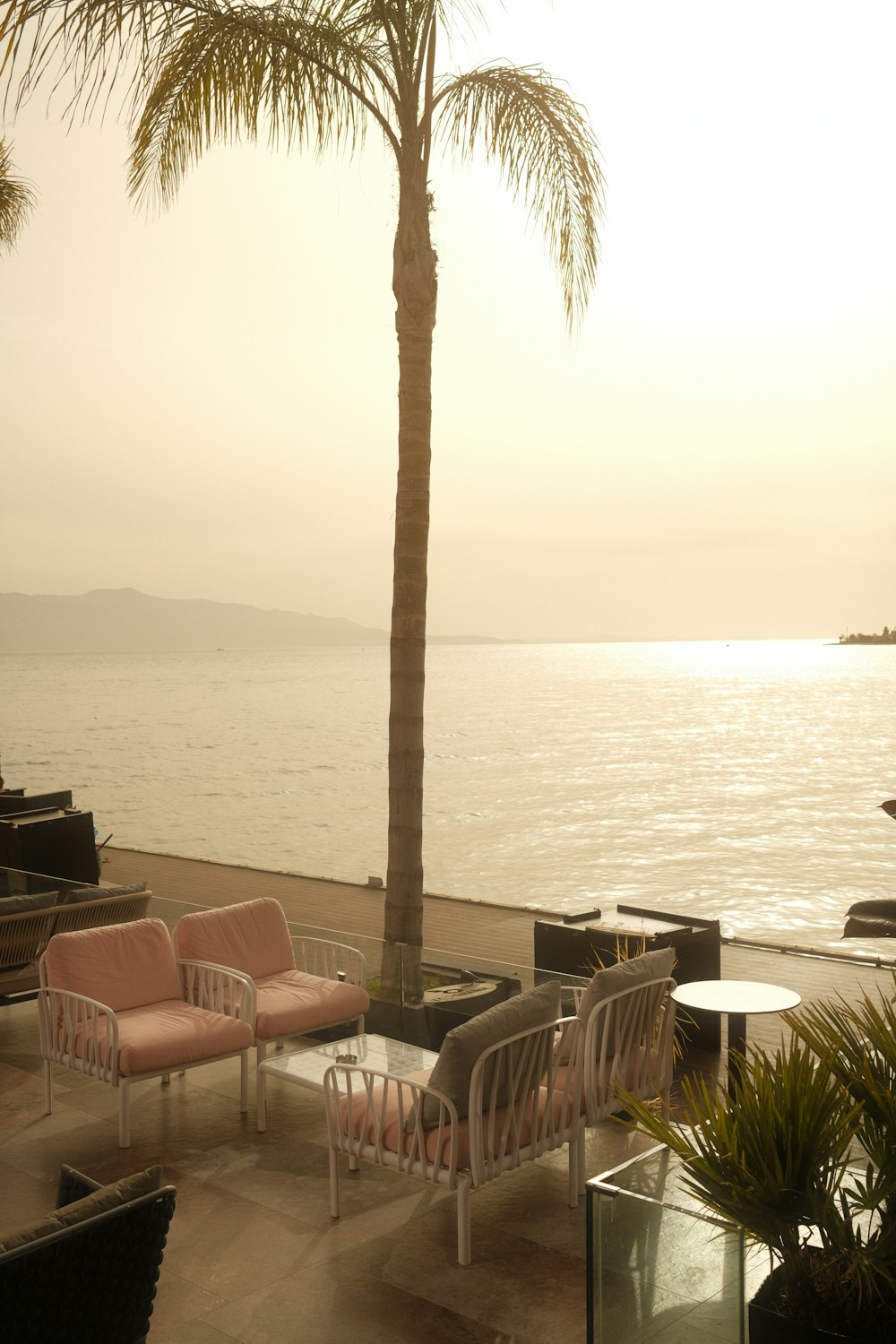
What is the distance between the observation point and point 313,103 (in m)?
7.68

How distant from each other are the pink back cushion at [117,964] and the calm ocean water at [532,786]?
1298 cm

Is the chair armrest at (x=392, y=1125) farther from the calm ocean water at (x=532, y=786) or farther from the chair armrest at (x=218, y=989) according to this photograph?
the calm ocean water at (x=532, y=786)

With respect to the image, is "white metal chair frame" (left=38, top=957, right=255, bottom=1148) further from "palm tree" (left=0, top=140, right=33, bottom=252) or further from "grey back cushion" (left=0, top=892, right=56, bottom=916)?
"palm tree" (left=0, top=140, right=33, bottom=252)

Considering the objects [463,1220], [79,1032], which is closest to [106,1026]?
[79,1032]

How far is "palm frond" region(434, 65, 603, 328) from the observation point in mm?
7926

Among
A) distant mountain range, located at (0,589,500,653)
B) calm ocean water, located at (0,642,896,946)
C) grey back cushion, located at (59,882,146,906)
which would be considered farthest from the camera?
distant mountain range, located at (0,589,500,653)

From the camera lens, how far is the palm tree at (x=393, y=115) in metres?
7.26

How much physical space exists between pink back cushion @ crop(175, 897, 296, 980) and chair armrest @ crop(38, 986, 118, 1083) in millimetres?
611

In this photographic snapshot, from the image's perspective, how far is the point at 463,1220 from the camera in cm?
405

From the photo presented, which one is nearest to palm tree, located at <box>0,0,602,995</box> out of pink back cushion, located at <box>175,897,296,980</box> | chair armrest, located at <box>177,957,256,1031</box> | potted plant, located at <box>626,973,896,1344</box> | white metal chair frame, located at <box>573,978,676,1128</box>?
pink back cushion, located at <box>175,897,296,980</box>

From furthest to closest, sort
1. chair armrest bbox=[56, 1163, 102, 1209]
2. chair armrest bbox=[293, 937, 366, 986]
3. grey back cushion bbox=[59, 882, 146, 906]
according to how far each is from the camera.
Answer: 1. grey back cushion bbox=[59, 882, 146, 906]
2. chair armrest bbox=[293, 937, 366, 986]
3. chair armrest bbox=[56, 1163, 102, 1209]

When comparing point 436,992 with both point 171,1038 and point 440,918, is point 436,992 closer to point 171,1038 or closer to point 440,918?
point 171,1038

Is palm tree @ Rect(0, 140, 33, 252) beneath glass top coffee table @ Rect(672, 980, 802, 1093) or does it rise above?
above

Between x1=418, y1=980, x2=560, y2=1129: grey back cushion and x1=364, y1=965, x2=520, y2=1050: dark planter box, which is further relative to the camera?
x1=364, y1=965, x2=520, y2=1050: dark planter box
